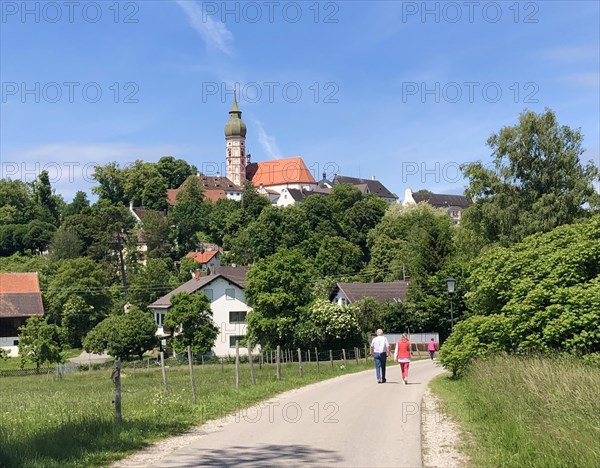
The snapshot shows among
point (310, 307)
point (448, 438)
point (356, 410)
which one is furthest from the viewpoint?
point (310, 307)

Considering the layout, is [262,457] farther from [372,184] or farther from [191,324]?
[372,184]

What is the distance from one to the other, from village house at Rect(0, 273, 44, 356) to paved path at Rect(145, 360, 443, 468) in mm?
65016

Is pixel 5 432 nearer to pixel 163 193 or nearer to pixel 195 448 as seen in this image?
pixel 195 448

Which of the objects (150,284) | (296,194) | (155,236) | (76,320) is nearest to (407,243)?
(150,284)

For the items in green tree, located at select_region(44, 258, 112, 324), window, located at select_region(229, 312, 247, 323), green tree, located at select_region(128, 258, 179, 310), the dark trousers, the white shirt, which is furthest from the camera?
green tree, located at select_region(128, 258, 179, 310)

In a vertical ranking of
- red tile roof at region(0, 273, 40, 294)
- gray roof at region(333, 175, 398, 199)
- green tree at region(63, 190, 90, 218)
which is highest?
gray roof at region(333, 175, 398, 199)

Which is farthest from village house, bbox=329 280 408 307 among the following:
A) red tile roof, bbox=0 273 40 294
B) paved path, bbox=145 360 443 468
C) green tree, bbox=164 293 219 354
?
paved path, bbox=145 360 443 468

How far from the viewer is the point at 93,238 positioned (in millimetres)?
111062

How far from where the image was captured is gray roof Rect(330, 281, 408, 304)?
65.6m

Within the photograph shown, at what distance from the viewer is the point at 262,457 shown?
9578mm

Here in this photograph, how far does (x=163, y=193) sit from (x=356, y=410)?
5618 inches

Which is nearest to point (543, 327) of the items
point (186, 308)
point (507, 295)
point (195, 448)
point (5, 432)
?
point (507, 295)

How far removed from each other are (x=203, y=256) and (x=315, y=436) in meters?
106

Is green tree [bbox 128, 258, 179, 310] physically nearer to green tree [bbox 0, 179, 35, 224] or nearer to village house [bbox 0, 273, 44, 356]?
village house [bbox 0, 273, 44, 356]
